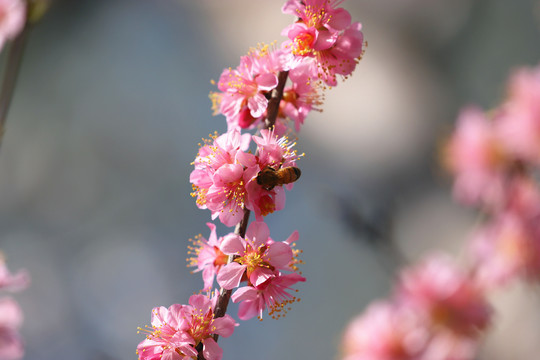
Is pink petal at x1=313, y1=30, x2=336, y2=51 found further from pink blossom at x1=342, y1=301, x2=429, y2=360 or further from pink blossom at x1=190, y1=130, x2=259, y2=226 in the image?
pink blossom at x1=342, y1=301, x2=429, y2=360

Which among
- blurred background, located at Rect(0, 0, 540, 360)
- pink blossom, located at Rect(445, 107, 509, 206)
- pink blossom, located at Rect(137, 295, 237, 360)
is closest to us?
pink blossom, located at Rect(137, 295, 237, 360)

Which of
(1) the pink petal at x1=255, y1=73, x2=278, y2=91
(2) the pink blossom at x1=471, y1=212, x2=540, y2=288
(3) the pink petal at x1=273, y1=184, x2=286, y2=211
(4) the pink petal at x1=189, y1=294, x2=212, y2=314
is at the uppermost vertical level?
(2) the pink blossom at x1=471, y1=212, x2=540, y2=288

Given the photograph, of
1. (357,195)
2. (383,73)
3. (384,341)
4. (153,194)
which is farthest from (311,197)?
(384,341)

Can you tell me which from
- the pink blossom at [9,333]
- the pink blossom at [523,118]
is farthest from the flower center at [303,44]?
the pink blossom at [523,118]

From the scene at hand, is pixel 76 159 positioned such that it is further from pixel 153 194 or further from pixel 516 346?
pixel 516 346

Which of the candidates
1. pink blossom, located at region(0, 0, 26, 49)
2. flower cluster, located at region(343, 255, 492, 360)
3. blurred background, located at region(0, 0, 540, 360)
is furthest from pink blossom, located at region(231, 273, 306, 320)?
blurred background, located at region(0, 0, 540, 360)

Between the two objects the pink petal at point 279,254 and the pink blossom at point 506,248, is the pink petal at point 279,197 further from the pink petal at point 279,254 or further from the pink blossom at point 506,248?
the pink blossom at point 506,248

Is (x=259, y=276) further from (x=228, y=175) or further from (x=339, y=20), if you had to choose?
(x=339, y=20)
